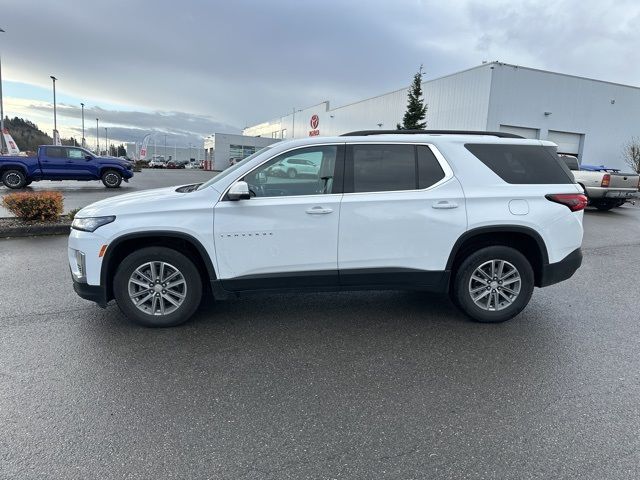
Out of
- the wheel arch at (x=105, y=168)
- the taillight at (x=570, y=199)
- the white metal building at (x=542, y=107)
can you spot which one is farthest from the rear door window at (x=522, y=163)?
the white metal building at (x=542, y=107)

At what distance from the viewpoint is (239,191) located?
389 centimetres

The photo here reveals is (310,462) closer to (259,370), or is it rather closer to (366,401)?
(366,401)

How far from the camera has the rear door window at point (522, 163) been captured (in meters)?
4.39

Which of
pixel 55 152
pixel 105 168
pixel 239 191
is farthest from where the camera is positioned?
pixel 105 168

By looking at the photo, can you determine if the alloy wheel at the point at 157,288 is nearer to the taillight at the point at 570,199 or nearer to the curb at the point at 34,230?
the taillight at the point at 570,199

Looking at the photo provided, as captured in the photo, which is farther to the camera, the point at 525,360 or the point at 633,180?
the point at 633,180

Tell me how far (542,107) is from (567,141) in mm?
3360

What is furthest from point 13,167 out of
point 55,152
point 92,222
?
point 92,222

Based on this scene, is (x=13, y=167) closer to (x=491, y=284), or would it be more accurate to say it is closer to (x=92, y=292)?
(x=92, y=292)

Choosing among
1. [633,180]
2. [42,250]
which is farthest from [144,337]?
[633,180]

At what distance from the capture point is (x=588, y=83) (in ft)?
90.1

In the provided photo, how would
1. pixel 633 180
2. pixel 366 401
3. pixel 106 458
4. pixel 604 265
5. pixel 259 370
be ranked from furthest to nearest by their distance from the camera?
pixel 633 180 < pixel 604 265 < pixel 259 370 < pixel 366 401 < pixel 106 458

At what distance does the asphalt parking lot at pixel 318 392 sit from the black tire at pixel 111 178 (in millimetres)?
15708

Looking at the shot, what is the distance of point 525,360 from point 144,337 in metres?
3.40
